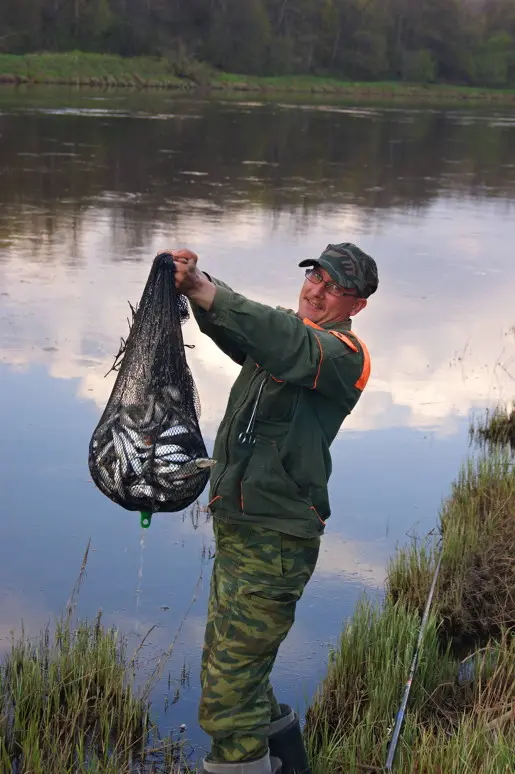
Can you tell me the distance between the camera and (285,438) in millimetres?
3926

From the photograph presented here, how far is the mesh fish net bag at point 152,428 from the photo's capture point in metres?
3.96

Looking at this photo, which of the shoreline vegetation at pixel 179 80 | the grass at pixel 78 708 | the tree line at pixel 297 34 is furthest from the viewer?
the tree line at pixel 297 34

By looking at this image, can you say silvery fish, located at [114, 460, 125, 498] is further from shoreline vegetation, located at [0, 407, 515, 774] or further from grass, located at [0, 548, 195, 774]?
grass, located at [0, 548, 195, 774]

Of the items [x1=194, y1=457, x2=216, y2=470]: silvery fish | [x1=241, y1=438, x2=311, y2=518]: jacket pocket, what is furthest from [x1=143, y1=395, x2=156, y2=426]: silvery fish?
[x1=241, y1=438, x2=311, y2=518]: jacket pocket

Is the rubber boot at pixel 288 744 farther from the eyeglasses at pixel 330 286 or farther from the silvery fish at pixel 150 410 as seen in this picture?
the eyeglasses at pixel 330 286

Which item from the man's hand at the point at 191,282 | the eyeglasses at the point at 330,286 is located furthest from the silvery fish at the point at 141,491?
the eyeglasses at the point at 330,286

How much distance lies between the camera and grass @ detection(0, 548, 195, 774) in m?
4.68

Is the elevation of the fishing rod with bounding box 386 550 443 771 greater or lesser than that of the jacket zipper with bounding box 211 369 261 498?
lesser

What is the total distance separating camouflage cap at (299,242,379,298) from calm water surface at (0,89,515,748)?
2225 millimetres

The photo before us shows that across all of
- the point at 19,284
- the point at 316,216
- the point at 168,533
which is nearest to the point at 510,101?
the point at 316,216

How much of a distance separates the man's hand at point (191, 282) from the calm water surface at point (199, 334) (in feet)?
7.48

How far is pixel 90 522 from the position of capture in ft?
23.3

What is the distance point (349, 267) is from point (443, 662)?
2.24 m

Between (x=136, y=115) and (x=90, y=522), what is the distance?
1232 inches
